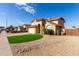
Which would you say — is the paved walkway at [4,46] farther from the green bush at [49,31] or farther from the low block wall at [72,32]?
the low block wall at [72,32]

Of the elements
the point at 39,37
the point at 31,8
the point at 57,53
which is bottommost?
the point at 57,53

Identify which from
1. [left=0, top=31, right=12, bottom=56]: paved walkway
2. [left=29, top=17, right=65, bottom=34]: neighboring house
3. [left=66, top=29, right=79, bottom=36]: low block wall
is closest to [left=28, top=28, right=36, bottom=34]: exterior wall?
[left=29, top=17, right=65, bottom=34]: neighboring house

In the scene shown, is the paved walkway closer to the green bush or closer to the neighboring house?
the neighboring house

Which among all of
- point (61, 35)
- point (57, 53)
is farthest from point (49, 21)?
point (57, 53)

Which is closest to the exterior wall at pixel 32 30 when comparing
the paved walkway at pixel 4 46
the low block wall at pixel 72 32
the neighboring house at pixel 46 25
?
the neighboring house at pixel 46 25

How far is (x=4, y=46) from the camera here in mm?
2736

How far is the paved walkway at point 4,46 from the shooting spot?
271 centimetres

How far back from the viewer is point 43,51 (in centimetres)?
274

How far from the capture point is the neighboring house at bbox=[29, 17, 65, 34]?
2.78 metres

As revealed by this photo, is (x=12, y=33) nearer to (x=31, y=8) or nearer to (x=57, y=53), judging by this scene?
(x=31, y=8)

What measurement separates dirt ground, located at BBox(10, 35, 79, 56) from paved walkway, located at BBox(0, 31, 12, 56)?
2.4 inches

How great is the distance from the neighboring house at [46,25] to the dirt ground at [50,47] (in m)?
0.11

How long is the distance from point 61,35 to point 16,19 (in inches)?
26.8

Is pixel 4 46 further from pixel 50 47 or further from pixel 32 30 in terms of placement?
pixel 50 47
